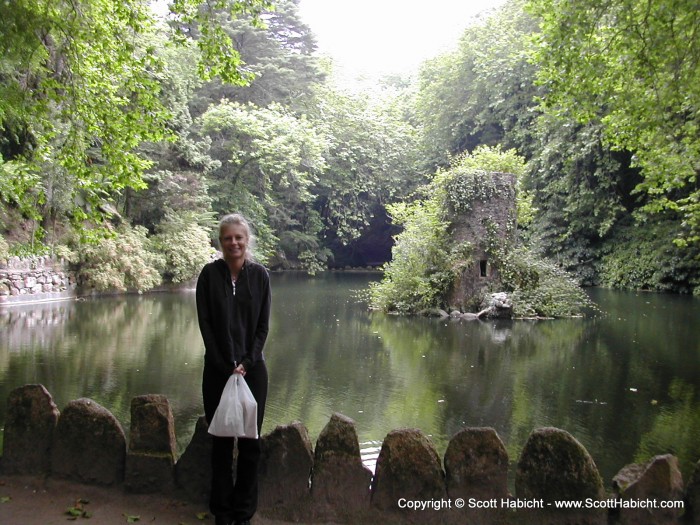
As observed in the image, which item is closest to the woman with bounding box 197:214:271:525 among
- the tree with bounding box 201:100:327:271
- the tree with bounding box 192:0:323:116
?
the tree with bounding box 201:100:327:271

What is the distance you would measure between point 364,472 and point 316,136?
30.5 metres

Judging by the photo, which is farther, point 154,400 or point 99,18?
point 99,18

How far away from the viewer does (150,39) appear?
20500mm

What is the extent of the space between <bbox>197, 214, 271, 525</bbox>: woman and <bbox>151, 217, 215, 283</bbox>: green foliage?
18.6 meters

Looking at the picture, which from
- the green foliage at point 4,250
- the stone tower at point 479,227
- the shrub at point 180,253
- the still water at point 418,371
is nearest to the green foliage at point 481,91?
the stone tower at point 479,227

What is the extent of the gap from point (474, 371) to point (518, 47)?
82.0 ft

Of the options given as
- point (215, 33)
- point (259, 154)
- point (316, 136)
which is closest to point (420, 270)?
point (215, 33)

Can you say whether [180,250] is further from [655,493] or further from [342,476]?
[655,493]

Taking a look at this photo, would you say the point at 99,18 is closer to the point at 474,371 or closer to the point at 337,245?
the point at 474,371

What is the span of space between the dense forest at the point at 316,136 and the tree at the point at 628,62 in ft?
0.11

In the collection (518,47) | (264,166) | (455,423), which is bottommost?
(455,423)

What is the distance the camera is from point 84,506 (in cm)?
347

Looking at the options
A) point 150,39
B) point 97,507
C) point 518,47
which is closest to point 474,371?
point 97,507

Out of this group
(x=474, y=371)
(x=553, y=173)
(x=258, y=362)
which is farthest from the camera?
(x=553, y=173)
